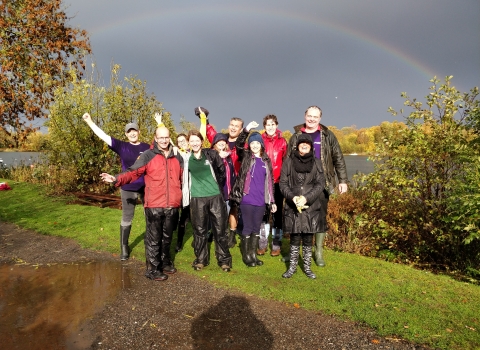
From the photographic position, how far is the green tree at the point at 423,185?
20.6 ft

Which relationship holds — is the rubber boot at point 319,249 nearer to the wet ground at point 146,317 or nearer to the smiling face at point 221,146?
the wet ground at point 146,317

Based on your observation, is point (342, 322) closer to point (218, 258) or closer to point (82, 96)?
point (218, 258)

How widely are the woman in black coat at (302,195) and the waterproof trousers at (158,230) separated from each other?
69.3 inches

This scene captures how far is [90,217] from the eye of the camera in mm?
9133

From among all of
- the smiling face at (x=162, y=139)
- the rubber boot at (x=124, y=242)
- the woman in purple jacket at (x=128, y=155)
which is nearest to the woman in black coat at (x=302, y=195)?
the smiling face at (x=162, y=139)

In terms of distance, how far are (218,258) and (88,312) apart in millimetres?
2054

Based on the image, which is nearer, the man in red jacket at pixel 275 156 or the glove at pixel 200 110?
the man in red jacket at pixel 275 156

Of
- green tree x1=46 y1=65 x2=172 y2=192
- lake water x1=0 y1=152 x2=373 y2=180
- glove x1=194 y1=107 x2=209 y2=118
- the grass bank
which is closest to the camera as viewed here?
the grass bank

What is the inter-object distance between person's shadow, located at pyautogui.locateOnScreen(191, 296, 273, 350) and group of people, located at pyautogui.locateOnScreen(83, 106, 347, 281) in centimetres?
119

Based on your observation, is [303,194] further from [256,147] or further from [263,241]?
[263,241]

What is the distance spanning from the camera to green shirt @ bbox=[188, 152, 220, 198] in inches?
202

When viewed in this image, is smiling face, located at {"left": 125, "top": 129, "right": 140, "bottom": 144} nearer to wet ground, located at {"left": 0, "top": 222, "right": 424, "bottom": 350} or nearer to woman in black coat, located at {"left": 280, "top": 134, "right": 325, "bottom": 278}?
wet ground, located at {"left": 0, "top": 222, "right": 424, "bottom": 350}

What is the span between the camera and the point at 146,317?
12.6ft

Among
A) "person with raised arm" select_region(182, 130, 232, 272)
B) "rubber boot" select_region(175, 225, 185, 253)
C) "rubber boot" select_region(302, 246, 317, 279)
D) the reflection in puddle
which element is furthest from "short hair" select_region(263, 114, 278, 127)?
the reflection in puddle
